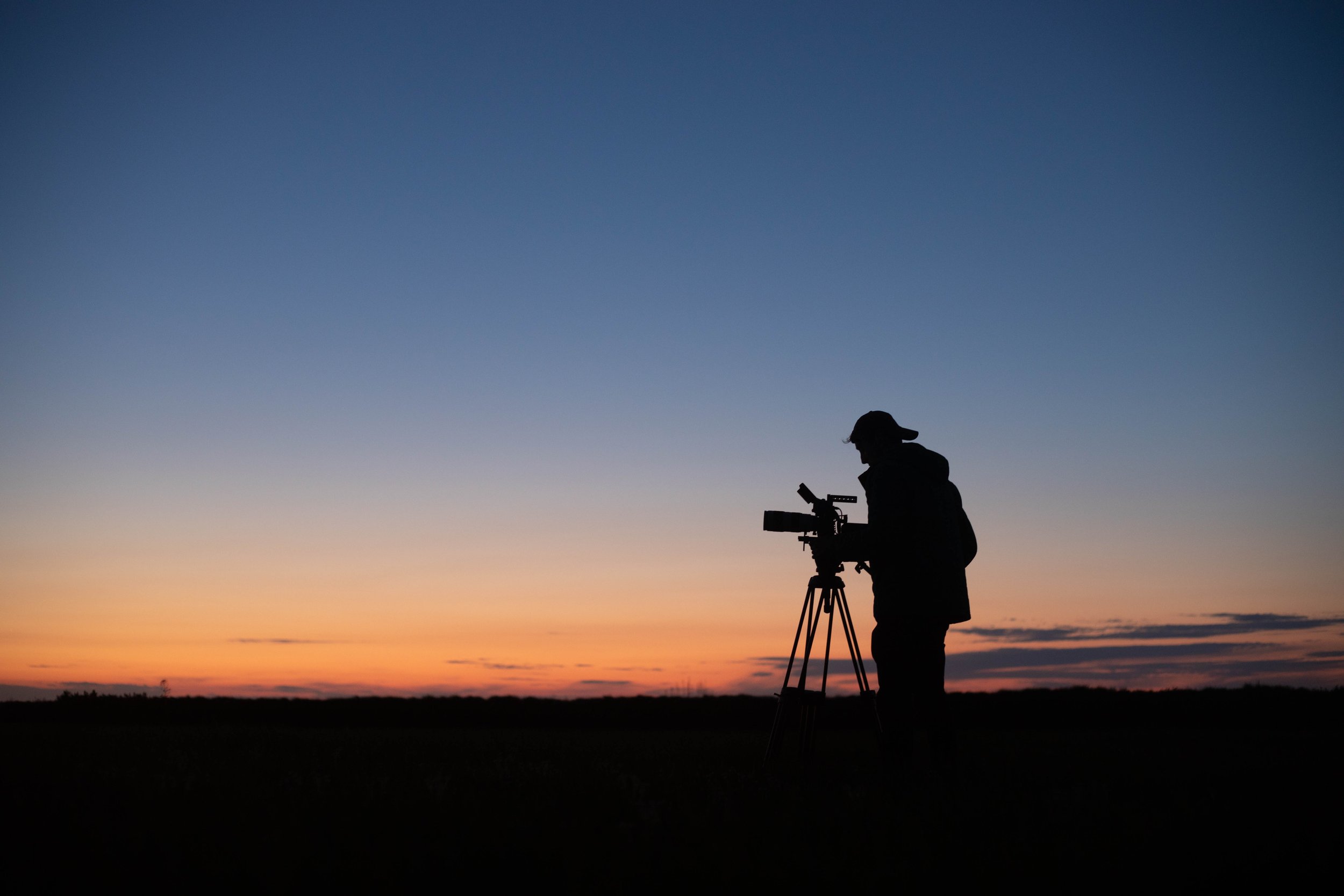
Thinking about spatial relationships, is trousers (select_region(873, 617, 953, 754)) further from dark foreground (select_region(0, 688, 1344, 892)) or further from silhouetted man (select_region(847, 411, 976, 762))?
dark foreground (select_region(0, 688, 1344, 892))

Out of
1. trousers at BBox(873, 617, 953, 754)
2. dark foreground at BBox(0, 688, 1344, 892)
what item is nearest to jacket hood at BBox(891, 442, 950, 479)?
trousers at BBox(873, 617, 953, 754)

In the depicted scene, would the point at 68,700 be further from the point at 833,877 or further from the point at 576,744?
the point at 833,877

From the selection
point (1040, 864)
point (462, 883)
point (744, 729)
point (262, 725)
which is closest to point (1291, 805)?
point (1040, 864)

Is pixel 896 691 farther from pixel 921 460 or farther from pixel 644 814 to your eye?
pixel 644 814

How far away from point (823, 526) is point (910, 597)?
102 centimetres

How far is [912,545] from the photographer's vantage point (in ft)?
24.8

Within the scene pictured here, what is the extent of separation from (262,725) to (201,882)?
1174cm

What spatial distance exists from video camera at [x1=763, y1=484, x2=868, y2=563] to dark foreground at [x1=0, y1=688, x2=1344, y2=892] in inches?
67.9

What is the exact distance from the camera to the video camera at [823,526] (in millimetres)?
7758

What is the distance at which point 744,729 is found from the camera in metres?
15.4

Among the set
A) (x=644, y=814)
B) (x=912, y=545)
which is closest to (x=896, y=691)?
(x=912, y=545)

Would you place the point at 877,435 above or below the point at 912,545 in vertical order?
above

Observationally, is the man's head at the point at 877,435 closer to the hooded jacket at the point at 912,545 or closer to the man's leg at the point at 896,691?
the hooded jacket at the point at 912,545

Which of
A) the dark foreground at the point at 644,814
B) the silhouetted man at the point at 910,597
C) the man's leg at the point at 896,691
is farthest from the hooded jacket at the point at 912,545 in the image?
the dark foreground at the point at 644,814
